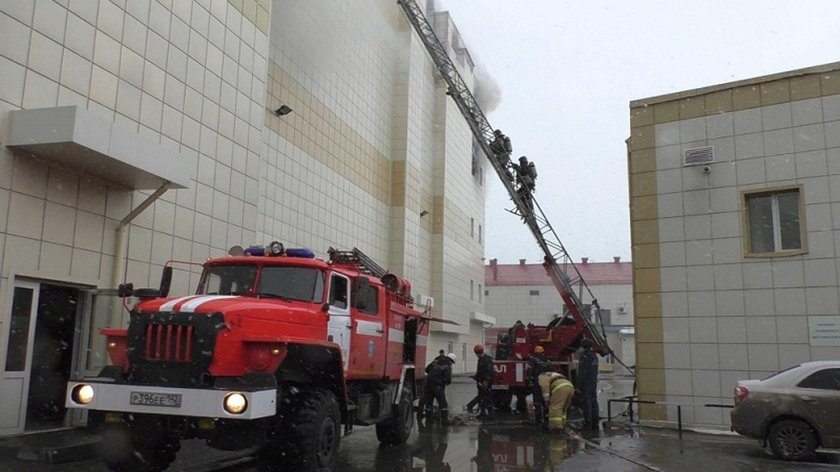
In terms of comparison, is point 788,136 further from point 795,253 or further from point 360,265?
point 360,265

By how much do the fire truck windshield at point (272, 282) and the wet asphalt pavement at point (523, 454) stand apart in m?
1.96

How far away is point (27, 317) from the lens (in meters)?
9.05

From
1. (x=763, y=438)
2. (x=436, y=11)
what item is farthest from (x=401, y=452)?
(x=436, y=11)

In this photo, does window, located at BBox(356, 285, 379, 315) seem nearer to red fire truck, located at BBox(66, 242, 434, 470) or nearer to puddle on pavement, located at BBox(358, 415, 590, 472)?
red fire truck, located at BBox(66, 242, 434, 470)

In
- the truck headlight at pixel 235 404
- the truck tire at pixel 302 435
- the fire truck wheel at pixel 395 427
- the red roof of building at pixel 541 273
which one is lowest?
the fire truck wheel at pixel 395 427

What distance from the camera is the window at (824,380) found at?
9.05 meters

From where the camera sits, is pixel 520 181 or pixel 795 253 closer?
pixel 795 253

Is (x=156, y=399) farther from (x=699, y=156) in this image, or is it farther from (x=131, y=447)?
(x=699, y=156)

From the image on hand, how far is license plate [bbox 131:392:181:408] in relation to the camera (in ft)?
19.8

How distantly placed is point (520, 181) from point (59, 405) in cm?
1372

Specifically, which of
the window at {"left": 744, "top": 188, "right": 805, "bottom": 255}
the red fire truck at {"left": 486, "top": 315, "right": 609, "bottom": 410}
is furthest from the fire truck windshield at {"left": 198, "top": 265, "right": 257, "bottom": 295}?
the red fire truck at {"left": 486, "top": 315, "right": 609, "bottom": 410}

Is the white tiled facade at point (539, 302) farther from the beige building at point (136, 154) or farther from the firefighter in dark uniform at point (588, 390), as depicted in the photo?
the firefighter in dark uniform at point (588, 390)

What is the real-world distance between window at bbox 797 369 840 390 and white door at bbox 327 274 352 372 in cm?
631

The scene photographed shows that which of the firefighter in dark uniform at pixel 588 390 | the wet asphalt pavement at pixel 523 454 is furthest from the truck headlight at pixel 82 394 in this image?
the firefighter in dark uniform at pixel 588 390
